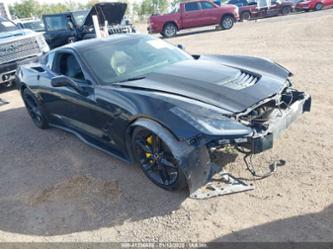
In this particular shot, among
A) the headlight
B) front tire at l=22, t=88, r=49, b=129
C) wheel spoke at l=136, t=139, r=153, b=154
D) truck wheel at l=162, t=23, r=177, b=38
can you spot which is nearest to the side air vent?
the headlight

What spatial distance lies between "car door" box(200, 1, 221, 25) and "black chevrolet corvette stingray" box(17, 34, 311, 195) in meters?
13.8

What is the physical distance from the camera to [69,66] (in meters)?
4.37

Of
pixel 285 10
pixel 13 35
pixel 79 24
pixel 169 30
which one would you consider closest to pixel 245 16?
pixel 285 10

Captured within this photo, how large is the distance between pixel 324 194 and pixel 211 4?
16.3m

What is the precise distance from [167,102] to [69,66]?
1961mm

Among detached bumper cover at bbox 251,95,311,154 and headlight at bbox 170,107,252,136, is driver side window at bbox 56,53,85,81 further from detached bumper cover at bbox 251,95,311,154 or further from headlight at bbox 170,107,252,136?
detached bumper cover at bbox 251,95,311,154

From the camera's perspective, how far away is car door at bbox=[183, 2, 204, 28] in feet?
57.2

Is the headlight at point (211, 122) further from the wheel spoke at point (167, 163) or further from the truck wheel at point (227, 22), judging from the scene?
the truck wheel at point (227, 22)

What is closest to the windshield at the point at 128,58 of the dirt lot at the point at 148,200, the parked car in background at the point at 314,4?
the dirt lot at the point at 148,200

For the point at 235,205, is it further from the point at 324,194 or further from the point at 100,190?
the point at 100,190

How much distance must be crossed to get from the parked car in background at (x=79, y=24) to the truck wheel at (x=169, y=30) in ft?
15.8

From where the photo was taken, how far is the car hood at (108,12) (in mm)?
11742

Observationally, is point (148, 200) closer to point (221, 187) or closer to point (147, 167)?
point (147, 167)

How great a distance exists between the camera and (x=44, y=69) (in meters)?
5.04
